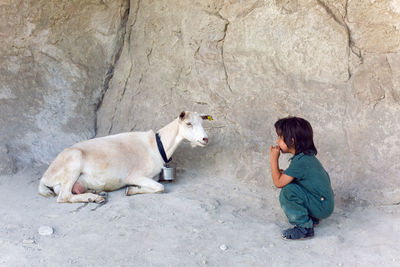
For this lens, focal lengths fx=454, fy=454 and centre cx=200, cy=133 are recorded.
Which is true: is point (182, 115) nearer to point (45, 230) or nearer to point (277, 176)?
point (277, 176)

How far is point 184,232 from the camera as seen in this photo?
434cm

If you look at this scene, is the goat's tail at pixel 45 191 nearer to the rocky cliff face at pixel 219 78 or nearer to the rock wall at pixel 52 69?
the rocky cliff face at pixel 219 78

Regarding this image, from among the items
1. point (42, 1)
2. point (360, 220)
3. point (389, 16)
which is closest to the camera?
point (360, 220)

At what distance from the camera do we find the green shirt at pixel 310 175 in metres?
4.35

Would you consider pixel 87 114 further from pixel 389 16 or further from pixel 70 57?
pixel 389 16

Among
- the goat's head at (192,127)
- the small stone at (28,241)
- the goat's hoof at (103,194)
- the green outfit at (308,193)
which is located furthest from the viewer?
the goat's head at (192,127)

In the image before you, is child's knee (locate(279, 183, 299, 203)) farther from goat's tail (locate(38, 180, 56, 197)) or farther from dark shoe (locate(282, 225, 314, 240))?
goat's tail (locate(38, 180, 56, 197))

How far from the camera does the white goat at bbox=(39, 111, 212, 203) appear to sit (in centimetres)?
544

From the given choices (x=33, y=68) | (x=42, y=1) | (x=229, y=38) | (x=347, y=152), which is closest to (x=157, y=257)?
(x=347, y=152)

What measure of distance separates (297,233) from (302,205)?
286 mm

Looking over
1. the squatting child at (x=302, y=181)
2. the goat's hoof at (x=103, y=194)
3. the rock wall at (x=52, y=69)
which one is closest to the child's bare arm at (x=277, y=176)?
the squatting child at (x=302, y=181)

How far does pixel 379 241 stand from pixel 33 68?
17.2ft

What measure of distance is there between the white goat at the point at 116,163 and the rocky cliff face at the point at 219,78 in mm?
522

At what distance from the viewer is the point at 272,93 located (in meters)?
5.85
